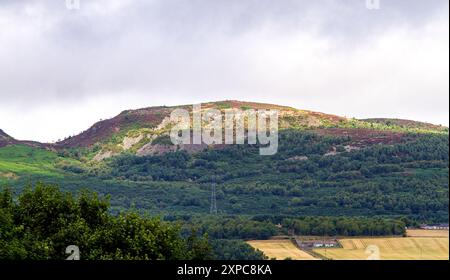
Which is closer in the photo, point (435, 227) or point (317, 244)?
point (317, 244)

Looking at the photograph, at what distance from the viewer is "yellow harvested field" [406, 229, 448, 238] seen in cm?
15843

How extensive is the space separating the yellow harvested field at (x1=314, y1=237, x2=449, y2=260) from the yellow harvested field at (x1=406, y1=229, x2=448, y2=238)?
14.1 feet

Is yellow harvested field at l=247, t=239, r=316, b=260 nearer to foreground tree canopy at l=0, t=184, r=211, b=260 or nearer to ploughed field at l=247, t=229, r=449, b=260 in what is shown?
ploughed field at l=247, t=229, r=449, b=260

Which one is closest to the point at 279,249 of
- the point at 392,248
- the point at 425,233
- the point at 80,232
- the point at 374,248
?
the point at 374,248

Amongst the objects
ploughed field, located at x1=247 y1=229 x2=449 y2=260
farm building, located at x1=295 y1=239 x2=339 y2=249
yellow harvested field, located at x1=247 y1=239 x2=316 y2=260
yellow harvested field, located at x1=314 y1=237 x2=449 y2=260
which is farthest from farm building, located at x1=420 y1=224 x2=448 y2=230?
yellow harvested field, located at x1=247 y1=239 x2=316 y2=260

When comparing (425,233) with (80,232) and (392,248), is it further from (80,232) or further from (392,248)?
(80,232)

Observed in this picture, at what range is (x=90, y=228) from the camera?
5344 cm

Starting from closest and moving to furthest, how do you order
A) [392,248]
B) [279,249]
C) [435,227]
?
[392,248] → [279,249] → [435,227]

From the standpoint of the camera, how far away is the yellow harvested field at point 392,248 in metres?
130

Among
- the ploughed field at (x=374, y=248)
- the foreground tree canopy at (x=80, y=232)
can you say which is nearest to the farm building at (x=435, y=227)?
the ploughed field at (x=374, y=248)

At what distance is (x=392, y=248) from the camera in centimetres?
13888

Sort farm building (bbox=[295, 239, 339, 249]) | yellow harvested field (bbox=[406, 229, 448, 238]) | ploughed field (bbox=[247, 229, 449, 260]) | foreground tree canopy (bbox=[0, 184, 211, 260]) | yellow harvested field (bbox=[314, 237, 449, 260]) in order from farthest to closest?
yellow harvested field (bbox=[406, 229, 448, 238]) → farm building (bbox=[295, 239, 339, 249]) → ploughed field (bbox=[247, 229, 449, 260]) → yellow harvested field (bbox=[314, 237, 449, 260]) → foreground tree canopy (bbox=[0, 184, 211, 260])

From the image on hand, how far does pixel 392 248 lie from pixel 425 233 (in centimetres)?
2454
